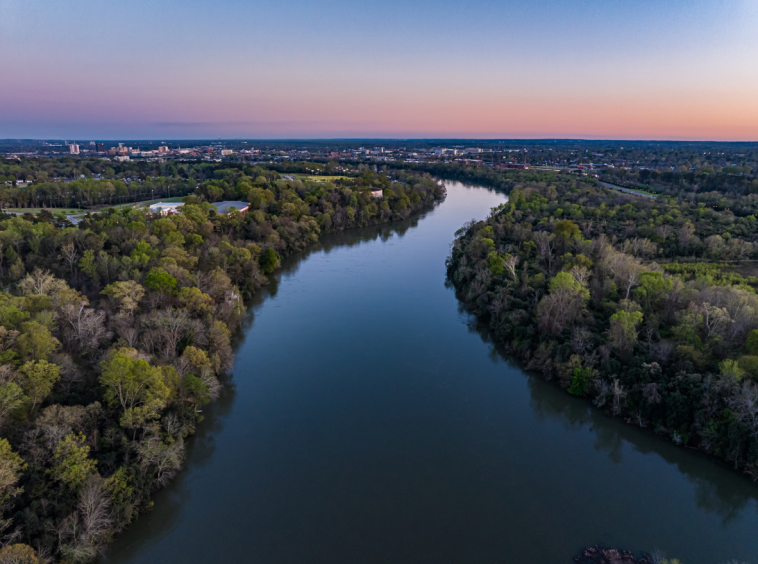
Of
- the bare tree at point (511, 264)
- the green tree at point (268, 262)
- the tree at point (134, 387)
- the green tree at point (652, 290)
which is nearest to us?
the tree at point (134, 387)

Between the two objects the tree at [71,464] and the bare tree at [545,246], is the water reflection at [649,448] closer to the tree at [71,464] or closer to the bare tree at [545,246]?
the bare tree at [545,246]

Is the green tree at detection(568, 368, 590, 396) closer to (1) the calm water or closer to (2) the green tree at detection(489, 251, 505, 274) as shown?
(1) the calm water

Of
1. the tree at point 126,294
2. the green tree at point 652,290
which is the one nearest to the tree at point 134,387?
the tree at point 126,294

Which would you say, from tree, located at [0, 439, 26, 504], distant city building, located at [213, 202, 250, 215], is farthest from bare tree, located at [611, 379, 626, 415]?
distant city building, located at [213, 202, 250, 215]

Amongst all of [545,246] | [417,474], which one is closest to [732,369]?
[417,474]

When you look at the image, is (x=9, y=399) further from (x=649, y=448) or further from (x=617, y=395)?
(x=649, y=448)

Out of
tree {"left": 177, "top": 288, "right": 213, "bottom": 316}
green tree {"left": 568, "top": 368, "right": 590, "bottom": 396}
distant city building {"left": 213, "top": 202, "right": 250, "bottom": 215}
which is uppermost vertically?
distant city building {"left": 213, "top": 202, "right": 250, "bottom": 215}

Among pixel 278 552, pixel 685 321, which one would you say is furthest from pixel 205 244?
pixel 685 321
